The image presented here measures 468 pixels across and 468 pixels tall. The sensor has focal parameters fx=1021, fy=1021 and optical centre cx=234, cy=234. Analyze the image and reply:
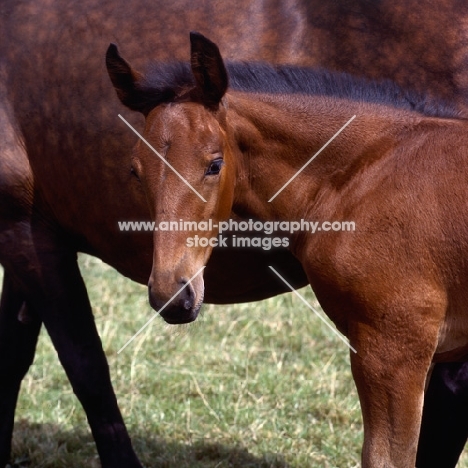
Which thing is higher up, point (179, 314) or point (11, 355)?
point (179, 314)

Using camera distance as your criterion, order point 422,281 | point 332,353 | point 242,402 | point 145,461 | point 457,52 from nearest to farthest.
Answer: point 422,281 < point 457,52 < point 145,461 < point 242,402 < point 332,353

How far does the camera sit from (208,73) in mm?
3381

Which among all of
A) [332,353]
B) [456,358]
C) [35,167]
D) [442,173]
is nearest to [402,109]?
[442,173]

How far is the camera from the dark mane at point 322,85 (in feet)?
11.7

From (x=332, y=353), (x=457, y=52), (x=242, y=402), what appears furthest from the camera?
(x=332, y=353)

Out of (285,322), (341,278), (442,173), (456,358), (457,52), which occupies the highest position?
(457,52)

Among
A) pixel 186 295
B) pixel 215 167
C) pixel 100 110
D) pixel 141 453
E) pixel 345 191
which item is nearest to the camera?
pixel 186 295

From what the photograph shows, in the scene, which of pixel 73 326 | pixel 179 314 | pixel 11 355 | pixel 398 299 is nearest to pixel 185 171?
pixel 179 314

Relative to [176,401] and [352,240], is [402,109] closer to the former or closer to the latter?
[352,240]

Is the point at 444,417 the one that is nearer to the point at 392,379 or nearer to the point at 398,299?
the point at 392,379

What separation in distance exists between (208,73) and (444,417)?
71.8 inches

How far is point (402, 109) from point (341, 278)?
2.16ft

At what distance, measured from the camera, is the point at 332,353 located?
19.8 ft

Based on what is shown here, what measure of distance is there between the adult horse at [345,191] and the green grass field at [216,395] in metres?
0.59
